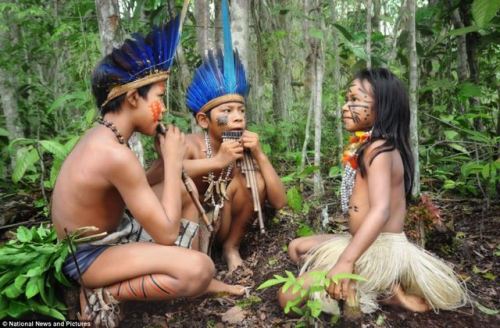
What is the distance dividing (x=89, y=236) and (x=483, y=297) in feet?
7.58

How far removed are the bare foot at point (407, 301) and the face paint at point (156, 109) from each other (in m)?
1.63

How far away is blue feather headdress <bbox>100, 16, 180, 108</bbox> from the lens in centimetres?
246

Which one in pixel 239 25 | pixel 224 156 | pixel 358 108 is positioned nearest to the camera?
pixel 358 108

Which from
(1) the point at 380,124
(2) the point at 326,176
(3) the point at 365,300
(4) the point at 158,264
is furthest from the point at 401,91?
(2) the point at 326,176

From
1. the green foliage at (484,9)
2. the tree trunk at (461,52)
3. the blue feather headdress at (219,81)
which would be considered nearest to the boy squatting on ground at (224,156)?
the blue feather headdress at (219,81)

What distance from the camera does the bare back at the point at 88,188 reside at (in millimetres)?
2303

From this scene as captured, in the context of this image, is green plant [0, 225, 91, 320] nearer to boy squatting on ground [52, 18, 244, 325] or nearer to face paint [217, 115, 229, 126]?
boy squatting on ground [52, 18, 244, 325]

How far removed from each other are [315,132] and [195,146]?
955 mm

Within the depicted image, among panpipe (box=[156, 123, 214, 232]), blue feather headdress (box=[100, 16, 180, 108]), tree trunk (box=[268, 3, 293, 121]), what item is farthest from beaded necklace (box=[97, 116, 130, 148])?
tree trunk (box=[268, 3, 293, 121])

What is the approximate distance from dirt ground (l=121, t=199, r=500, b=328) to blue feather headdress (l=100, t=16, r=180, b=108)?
4.13ft

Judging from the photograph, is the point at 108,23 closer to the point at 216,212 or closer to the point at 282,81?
the point at 216,212

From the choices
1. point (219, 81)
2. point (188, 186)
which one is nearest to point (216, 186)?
point (188, 186)

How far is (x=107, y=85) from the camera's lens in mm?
2484

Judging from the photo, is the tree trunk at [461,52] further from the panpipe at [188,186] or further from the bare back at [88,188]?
the bare back at [88,188]
